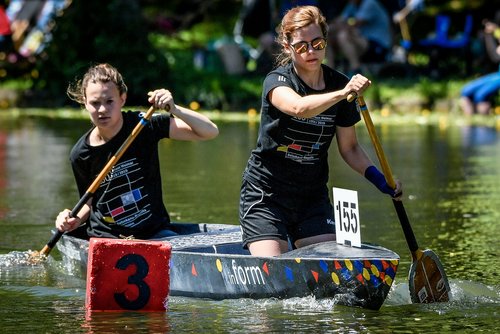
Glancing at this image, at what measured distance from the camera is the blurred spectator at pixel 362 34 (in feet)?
79.2

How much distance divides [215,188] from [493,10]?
53.3 ft

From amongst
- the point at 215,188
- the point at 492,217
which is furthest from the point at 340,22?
the point at 492,217

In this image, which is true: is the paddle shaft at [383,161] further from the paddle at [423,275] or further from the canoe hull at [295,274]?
the canoe hull at [295,274]

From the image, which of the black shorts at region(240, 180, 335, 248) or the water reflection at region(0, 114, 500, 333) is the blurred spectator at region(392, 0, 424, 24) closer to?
the water reflection at region(0, 114, 500, 333)

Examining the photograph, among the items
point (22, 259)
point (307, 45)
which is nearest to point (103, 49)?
point (22, 259)

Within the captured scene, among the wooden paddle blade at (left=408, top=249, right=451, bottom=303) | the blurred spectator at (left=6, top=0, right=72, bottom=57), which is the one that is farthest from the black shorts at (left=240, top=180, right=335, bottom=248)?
the blurred spectator at (left=6, top=0, right=72, bottom=57)

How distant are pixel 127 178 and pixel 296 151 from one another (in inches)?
51.9

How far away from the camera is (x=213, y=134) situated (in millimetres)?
8555

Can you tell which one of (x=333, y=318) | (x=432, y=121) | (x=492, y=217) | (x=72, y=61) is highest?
(x=72, y=61)

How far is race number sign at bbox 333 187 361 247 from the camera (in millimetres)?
7457

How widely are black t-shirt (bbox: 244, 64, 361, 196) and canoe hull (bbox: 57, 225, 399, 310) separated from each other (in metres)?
0.47

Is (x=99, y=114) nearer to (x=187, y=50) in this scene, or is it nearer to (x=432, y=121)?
(x=432, y=121)

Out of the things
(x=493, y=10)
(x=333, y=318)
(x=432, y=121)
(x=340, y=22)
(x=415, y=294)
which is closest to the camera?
(x=333, y=318)

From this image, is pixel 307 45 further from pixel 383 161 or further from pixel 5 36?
pixel 5 36
